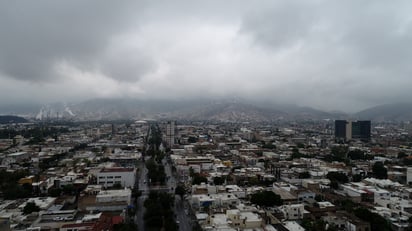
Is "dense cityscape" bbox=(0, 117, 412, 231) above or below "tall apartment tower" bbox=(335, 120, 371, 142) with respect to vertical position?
below

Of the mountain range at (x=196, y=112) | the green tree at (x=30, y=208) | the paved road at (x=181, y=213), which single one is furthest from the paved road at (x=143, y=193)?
the mountain range at (x=196, y=112)

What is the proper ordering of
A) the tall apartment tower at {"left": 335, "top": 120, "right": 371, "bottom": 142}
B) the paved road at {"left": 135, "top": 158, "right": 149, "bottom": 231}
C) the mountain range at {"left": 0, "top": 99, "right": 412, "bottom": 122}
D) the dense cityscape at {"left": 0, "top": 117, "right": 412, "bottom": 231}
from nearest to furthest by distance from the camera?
the dense cityscape at {"left": 0, "top": 117, "right": 412, "bottom": 231} → the paved road at {"left": 135, "top": 158, "right": 149, "bottom": 231} → the tall apartment tower at {"left": 335, "top": 120, "right": 371, "bottom": 142} → the mountain range at {"left": 0, "top": 99, "right": 412, "bottom": 122}

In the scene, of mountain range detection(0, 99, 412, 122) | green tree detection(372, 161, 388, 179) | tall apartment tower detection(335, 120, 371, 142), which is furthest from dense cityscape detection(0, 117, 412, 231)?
mountain range detection(0, 99, 412, 122)

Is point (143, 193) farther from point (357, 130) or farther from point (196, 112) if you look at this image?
point (196, 112)

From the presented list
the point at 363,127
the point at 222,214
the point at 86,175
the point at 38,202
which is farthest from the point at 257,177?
the point at 363,127

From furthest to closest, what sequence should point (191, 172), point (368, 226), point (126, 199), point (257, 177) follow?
point (191, 172)
point (257, 177)
point (126, 199)
point (368, 226)

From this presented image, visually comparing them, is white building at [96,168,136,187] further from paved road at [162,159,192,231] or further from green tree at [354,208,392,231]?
green tree at [354,208,392,231]

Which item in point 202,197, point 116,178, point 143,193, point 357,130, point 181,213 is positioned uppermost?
point 357,130

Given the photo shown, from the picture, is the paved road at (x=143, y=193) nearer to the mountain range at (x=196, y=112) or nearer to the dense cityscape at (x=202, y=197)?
the dense cityscape at (x=202, y=197)

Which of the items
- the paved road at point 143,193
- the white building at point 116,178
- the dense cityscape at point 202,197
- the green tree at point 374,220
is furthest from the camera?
the white building at point 116,178

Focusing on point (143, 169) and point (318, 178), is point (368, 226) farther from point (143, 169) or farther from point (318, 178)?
point (143, 169)

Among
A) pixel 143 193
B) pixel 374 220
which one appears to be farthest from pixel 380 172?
pixel 143 193
